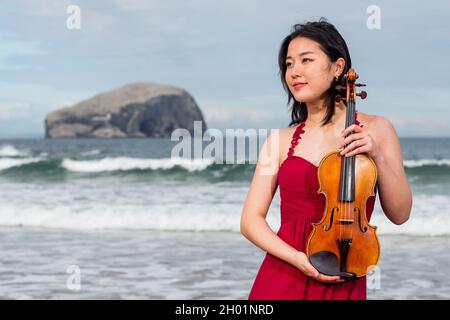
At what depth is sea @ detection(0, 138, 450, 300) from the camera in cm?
643

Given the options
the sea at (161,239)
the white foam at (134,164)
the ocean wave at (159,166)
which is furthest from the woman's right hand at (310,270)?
the white foam at (134,164)

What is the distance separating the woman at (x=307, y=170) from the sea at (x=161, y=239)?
13.2ft

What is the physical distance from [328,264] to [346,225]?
121mm

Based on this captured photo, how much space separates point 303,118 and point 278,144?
126 millimetres

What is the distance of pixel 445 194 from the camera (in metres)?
15.0

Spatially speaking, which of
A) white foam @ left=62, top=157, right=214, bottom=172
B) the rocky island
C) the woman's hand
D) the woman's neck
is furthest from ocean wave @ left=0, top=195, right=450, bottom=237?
the rocky island

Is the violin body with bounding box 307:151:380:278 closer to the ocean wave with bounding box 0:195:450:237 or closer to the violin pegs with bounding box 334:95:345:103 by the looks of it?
the violin pegs with bounding box 334:95:345:103

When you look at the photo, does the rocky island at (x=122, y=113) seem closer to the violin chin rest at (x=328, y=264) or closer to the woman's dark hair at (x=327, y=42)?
the woman's dark hair at (x=327, y=42)

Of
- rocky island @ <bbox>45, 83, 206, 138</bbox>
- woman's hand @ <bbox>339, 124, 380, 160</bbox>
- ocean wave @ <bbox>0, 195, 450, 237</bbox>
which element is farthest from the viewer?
rocky island @ <bbox>45, 83, 206, 138</bbox>

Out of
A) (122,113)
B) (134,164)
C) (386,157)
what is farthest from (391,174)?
(122,113)

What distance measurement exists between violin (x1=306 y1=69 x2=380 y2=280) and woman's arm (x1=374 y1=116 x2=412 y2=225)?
51 mm

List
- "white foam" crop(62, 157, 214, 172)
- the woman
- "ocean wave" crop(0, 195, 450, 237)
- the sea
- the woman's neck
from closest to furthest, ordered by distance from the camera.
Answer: the woman
the woman's neck
the sea
"ocean wave" crop(0, 195, 450, 237)
"white foam" crop(62, 157, 214, 172)

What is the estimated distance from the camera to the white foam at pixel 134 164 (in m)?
19.9
